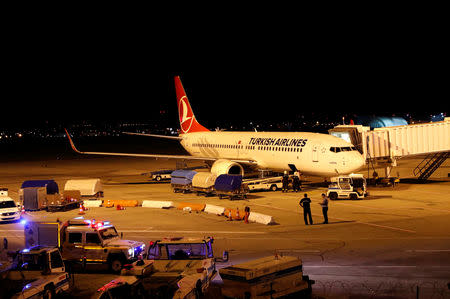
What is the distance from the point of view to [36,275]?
54.6 ft

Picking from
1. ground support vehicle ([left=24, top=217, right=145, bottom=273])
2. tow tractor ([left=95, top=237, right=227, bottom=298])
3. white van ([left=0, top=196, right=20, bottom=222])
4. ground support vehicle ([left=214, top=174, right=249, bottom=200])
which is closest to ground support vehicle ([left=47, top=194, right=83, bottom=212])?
white van ([left=0, top=196, right=20, bottom=222])

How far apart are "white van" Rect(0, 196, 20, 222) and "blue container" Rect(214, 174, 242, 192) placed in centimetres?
1251

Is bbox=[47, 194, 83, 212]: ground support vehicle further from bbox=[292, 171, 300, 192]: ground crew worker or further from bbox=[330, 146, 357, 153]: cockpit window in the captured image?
bbox=[330, 146, 357, 153]: cockpit window

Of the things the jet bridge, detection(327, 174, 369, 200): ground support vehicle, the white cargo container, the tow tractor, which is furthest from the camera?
the jet bridge

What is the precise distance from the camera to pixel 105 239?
808 inches

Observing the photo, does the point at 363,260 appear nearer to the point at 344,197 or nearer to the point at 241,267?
the point at 241,267

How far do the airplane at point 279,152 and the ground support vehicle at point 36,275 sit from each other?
78.2 feet

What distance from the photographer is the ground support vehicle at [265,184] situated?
39.7m

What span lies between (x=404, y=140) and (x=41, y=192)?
25.5m

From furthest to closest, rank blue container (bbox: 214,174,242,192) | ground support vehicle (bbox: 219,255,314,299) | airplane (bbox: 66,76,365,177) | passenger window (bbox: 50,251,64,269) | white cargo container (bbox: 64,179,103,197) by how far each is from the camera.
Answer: airplane (bbox: 66,76,365,177) < white cargo container (bbox: 64,179,103,197) < blue container (bbox: 214,174,242,192) < passenger window (bbox: 50,251,64,269) < ground support vehicle (bbox: 219,255,314,299)

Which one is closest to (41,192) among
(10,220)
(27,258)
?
(10,220)

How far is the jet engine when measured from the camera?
42062mm

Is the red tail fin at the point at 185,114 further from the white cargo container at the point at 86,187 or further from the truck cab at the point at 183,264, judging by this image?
the truck cab at the point at 183,264

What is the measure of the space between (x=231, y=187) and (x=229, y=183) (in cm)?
46
